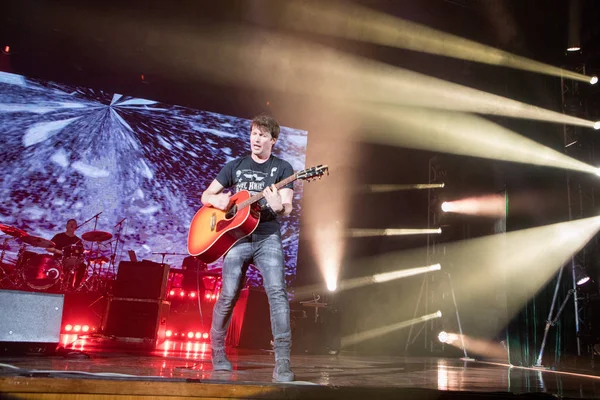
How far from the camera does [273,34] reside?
8.47 metres

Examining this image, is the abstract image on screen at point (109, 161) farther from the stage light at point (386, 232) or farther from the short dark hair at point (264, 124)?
the short dark hair at point (264, 124)

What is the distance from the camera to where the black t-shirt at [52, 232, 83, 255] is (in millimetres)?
7574

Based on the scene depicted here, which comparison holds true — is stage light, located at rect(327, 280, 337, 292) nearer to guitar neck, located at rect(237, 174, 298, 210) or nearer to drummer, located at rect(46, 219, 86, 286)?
drummer, located at rect(46, 219, 86, 286)

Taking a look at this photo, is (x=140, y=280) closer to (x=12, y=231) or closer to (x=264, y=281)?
(x=12, y=231)

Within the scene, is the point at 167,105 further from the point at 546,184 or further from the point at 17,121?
the point at 546,184

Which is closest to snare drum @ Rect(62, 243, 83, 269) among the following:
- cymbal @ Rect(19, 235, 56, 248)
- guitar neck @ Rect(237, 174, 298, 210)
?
cymbal @ Rect(19, 235, 56, 248)

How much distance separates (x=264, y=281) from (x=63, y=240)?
19.1 feet

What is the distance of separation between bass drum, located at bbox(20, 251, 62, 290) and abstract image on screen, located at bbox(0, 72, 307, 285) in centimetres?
30

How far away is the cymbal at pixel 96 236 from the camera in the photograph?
7373mm

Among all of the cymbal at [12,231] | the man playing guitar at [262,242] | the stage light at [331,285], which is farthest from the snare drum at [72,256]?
the man playing guitar at [262,242]

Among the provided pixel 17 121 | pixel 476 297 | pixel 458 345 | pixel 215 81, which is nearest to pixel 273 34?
pixel 215 81

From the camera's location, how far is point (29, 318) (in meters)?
3.35

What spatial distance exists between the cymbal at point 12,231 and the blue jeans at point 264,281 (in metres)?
5.03

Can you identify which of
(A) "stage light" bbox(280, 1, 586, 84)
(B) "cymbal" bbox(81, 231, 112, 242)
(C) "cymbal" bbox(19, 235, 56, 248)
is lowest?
(C) "cymbal" bbox(19, 235, 56, 248)
